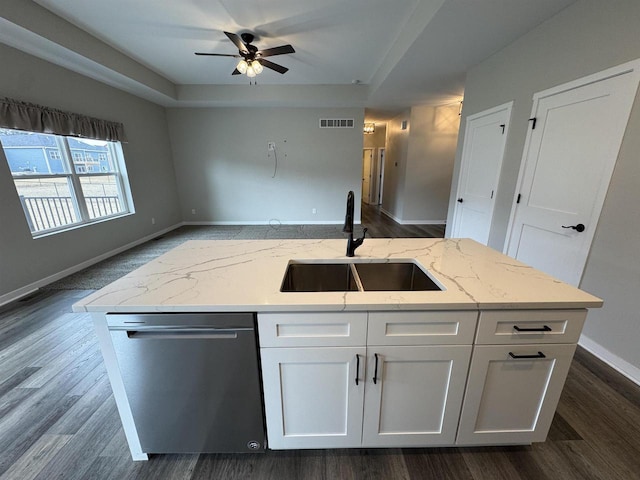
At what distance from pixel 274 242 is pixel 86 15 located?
333cm

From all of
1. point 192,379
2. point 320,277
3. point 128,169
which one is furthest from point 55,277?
point 320,277

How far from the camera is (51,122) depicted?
299 cm

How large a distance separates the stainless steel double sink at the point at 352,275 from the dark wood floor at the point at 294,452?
85 cm

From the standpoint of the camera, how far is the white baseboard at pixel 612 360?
5.57ft

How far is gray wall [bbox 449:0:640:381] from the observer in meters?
1.65

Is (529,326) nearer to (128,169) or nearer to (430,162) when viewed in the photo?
(430,162)

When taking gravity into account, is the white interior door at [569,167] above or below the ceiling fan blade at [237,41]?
below

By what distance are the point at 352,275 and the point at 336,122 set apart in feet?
16.6

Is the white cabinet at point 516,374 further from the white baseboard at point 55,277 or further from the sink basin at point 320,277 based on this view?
the white baseboard at point 55,277

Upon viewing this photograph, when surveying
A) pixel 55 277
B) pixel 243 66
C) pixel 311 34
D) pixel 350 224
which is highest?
pixel 311 34

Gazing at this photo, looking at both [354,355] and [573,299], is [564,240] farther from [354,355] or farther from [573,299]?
[354,355]

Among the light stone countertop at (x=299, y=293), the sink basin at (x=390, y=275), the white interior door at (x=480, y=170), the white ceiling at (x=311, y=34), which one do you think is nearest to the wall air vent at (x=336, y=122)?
the white ceiling at (x=311, y=34)

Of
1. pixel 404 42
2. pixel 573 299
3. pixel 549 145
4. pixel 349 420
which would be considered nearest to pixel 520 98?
pixel 549 145

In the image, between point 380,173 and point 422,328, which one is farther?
point 380,173
